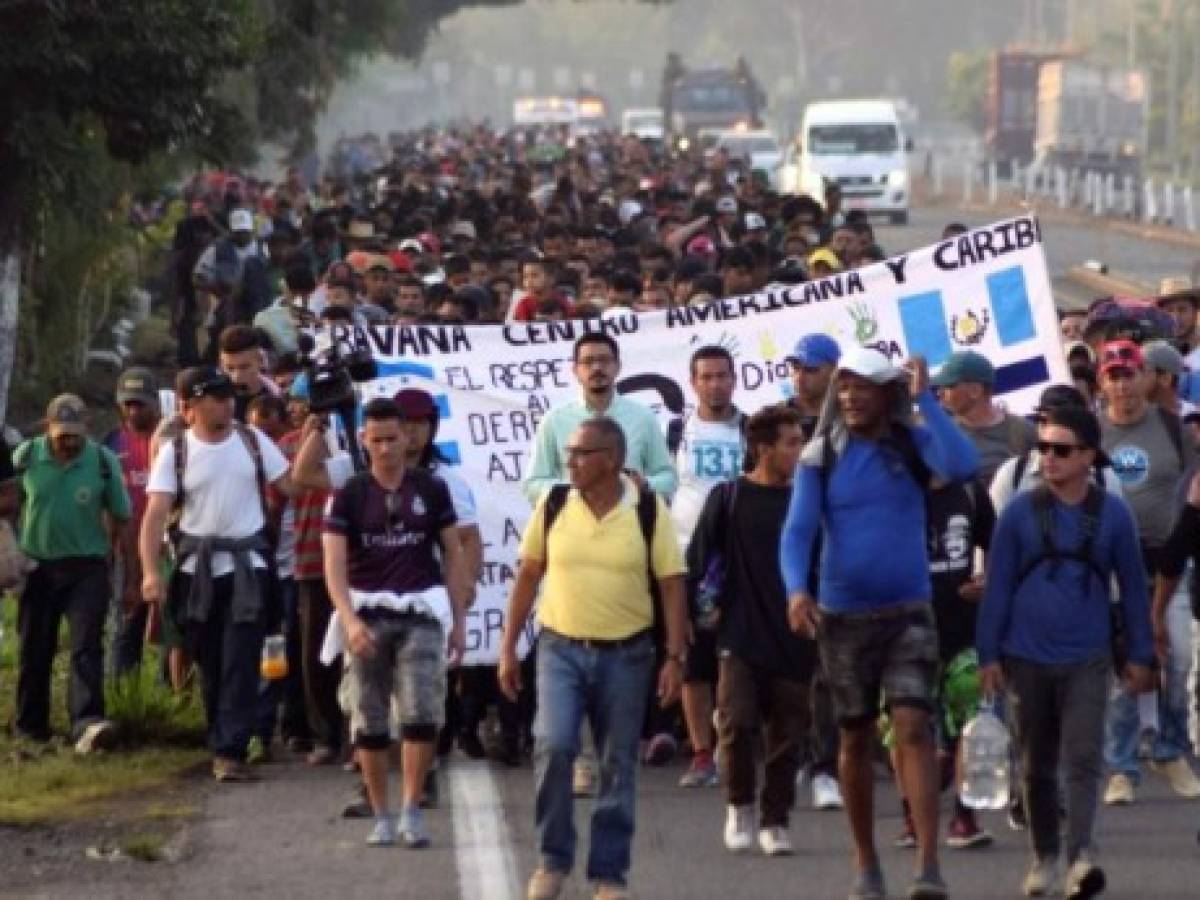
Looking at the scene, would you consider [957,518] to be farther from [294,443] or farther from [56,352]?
[56,352]

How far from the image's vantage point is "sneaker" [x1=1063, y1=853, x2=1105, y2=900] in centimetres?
1039

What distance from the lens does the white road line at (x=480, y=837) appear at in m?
11.0

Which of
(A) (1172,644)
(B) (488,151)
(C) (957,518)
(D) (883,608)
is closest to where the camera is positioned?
(D) (883,608)

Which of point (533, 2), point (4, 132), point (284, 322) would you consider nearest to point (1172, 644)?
point (284, 322)

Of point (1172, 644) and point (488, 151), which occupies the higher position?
point (488, 151)

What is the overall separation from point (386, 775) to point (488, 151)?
5327cm

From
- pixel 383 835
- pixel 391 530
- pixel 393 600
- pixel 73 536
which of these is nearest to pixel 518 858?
pixel 383 835

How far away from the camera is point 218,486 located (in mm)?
13359

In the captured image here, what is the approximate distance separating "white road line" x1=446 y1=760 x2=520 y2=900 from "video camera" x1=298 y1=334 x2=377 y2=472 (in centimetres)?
128

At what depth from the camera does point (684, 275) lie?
2072 centimetres

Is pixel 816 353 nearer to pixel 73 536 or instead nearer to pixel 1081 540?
pixel 1081 540

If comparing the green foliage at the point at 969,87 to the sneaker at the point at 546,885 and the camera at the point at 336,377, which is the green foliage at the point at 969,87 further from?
the sneaker at the point at 546,885

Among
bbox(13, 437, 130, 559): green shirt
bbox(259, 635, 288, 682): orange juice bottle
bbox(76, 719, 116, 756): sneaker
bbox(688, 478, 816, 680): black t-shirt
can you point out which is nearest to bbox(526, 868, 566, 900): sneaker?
bbox(688, 478, 816, 680): black t-shirt

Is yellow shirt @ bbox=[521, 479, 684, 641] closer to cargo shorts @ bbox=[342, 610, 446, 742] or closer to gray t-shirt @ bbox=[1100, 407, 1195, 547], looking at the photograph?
cargo shorts @ bbox=[342, 610, 446, 742]
